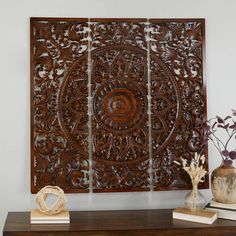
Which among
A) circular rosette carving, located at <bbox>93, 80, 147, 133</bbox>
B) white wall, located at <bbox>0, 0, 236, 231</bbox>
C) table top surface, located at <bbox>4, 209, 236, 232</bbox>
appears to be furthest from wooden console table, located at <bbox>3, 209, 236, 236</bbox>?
circular rosette carving, located at <bbox>93, 80, 147, 133</bbox>

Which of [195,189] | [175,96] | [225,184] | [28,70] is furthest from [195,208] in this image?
[28,70]

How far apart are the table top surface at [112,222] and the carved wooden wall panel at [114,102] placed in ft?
0.63

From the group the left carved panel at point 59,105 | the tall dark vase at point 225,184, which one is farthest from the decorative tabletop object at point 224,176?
the left carved panel at point 59,105

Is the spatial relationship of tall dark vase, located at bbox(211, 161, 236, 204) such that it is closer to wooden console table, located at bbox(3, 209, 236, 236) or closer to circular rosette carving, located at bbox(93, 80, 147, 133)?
wooden console table, located at bbox(3, 209, 236, 236)

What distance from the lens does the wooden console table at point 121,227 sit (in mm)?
1923

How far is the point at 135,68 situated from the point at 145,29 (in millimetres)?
248

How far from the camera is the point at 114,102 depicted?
7.95 feet

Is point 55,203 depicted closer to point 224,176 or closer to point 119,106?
point 119,106

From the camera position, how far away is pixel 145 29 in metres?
2.45

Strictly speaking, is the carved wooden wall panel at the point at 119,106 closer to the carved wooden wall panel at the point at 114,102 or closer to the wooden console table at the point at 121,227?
the carved wooden wall panel at the point at 114,102

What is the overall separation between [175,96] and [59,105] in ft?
2.31

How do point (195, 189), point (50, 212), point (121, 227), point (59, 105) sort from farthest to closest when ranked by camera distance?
point (59, 105) < point (195, 189) < point (50, 212) < point (121, 227)

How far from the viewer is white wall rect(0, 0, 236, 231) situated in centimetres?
237

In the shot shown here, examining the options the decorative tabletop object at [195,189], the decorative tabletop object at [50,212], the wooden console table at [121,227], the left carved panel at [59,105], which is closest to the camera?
the wooden console table at [121,227]
